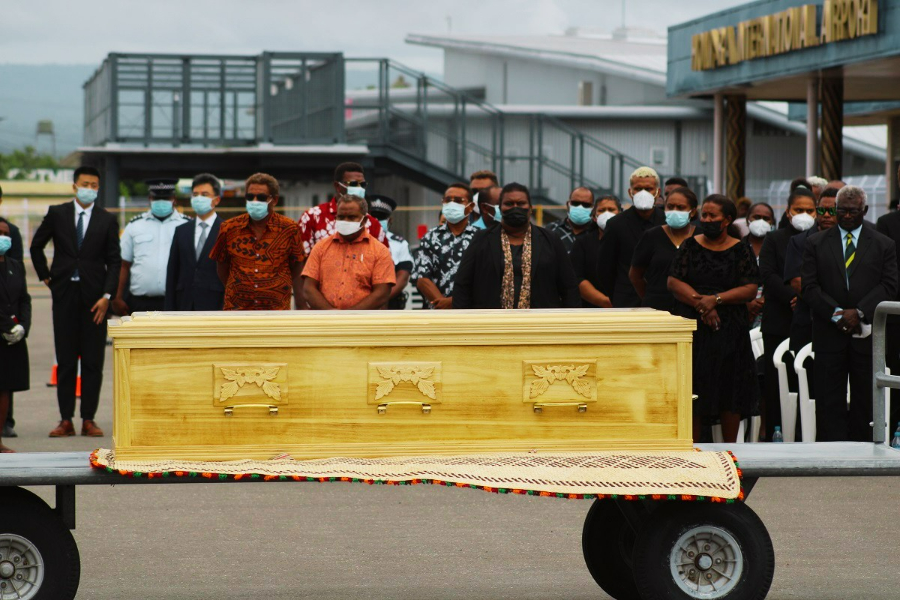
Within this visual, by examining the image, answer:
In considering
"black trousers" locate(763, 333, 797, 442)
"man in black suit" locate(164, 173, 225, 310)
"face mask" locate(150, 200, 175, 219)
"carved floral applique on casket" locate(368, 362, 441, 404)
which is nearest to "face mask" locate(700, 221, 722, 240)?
"black trousers" locate(763, 333, 797, 442)

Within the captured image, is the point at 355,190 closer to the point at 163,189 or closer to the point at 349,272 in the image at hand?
the point at 349,272

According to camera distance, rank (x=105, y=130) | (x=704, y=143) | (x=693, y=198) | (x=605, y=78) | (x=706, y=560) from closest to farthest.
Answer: (x=706, y=560), (x=693, y=198), (x=105, y=130), (x=704, y=143), (x=605, y=78)

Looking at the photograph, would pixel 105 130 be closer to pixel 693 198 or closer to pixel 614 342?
pixel 693 198

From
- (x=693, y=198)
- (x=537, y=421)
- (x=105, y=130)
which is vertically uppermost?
(x=105, y=130)

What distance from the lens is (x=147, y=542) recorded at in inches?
295

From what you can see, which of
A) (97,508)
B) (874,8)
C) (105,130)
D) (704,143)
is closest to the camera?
(97,508)

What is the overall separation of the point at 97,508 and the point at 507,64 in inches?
1627

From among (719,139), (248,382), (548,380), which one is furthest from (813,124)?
(248,382)

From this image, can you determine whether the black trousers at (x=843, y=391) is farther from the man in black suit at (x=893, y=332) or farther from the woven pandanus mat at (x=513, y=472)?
the woven pandanus mat at (x=513, y=472)

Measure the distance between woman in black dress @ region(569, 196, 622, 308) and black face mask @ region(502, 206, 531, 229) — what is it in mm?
2028

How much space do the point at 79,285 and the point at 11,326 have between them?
1.02 m

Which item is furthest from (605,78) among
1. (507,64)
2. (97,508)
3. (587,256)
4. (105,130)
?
(97,508)

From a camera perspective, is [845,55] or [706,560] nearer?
[706,560]

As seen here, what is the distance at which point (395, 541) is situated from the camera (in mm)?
7547
